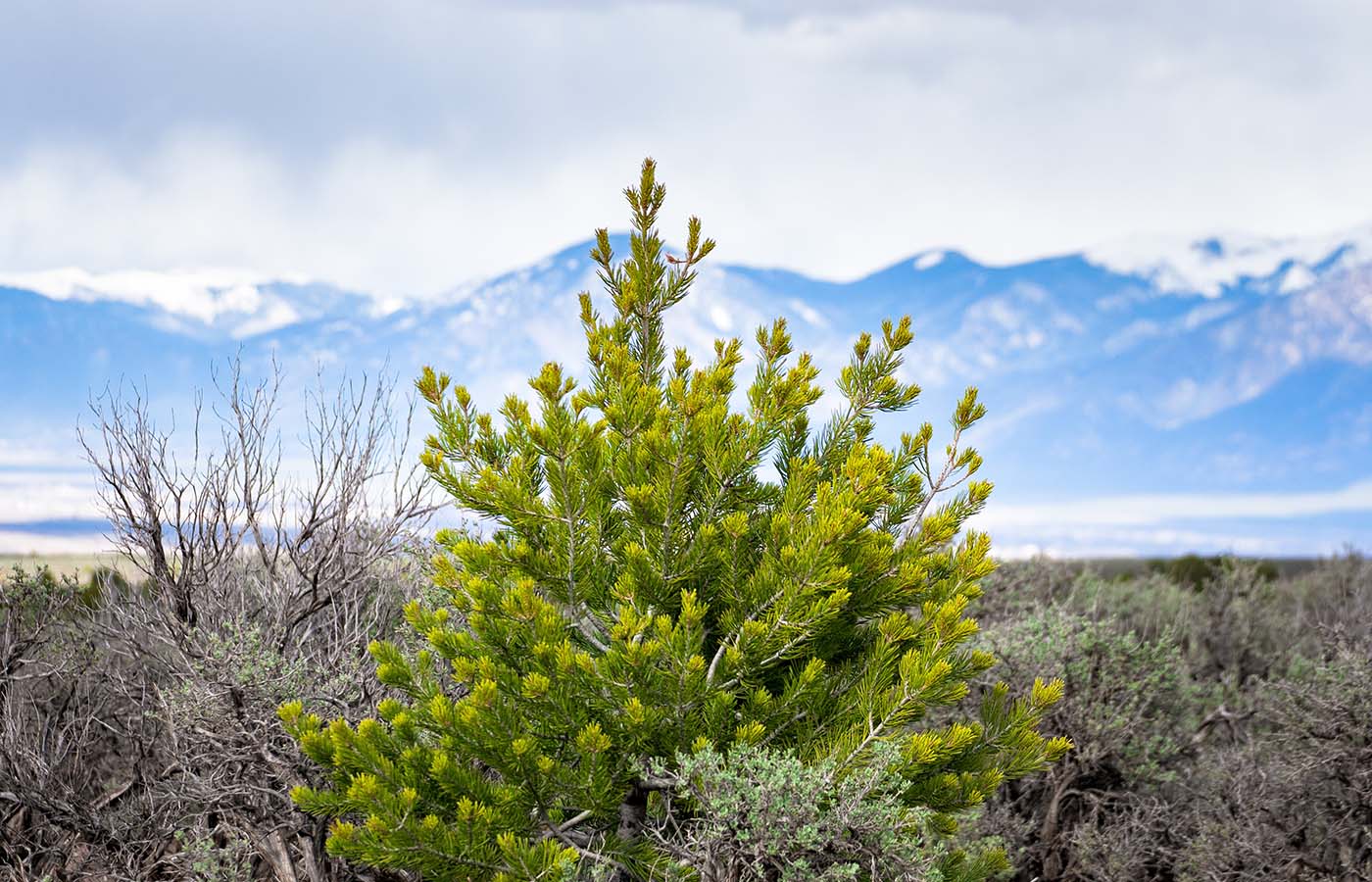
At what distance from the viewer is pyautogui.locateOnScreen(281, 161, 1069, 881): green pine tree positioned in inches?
219

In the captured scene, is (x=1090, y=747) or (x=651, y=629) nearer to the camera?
(x=651, y=629)

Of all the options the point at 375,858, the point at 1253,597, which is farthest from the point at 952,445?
the point at 1253,597

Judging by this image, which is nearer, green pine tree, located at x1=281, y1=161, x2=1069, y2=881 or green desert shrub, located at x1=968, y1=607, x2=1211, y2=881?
green pine tree, located at x1=281, y1=161, x2=1069, y2=881

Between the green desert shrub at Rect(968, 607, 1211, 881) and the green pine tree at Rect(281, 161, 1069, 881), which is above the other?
the green pine tree at Rect(281, 161, 1069, 881)

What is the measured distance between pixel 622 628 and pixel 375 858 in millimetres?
1947

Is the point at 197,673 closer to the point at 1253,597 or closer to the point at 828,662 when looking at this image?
the point at 828,662

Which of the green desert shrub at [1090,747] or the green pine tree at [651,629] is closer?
the green pine tree at [651,629]

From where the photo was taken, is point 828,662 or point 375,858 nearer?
point 375,858

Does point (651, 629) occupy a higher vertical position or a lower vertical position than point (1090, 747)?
higher

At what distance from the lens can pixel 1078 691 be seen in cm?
1255

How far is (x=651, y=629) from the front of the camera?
5.88 m

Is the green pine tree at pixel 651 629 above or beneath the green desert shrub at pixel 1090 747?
above

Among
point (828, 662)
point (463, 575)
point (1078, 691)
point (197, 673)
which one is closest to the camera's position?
point (463, 575)

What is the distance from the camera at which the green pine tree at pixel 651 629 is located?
5.55m
